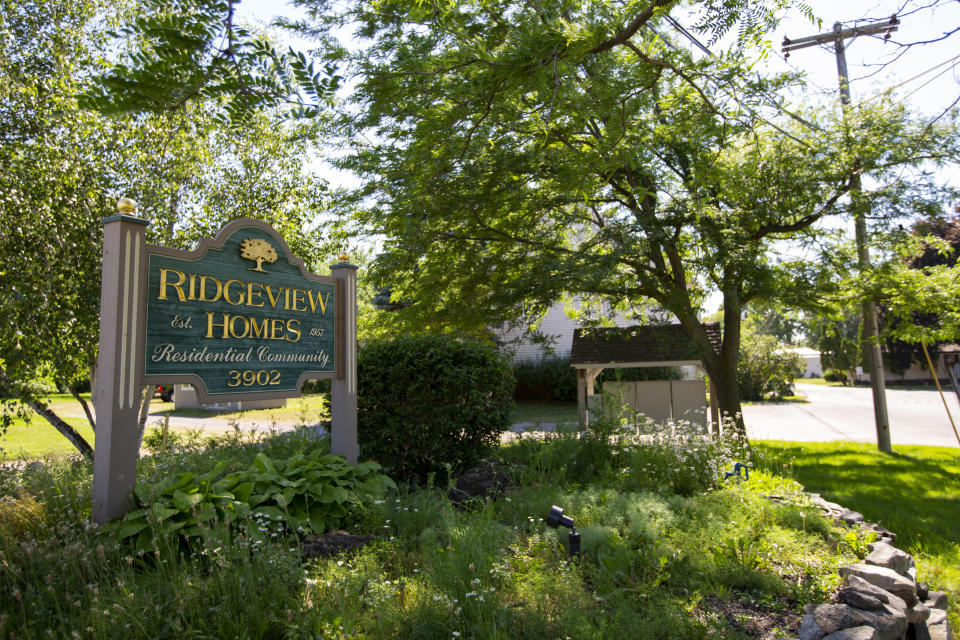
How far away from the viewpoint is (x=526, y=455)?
685 cm

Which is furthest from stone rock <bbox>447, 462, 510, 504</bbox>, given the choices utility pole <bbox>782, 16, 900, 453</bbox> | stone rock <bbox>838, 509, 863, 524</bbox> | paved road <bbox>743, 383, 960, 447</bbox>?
utility pole <bbox>782, 16, 900, 453</bbox>

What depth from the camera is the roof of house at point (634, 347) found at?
10945 mm

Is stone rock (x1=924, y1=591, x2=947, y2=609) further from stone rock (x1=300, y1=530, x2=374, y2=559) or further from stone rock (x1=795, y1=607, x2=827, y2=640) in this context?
stone rock (x1=300, y1=530, x2=374, y2=559)

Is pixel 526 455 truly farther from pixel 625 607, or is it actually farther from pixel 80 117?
pixel 80 117

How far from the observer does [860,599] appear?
332 cm

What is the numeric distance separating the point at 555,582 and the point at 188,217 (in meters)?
7.57

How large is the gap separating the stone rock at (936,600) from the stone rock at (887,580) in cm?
47

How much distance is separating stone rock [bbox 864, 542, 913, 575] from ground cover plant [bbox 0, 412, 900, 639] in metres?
0.13

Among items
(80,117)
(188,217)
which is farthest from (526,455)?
(80,117)

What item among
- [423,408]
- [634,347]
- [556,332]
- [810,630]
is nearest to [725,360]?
[634,347]

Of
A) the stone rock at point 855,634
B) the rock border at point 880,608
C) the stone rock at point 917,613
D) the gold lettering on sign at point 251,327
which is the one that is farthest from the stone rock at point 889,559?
the gold lettering on sign at point 251,327

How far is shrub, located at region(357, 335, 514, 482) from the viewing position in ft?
20.9

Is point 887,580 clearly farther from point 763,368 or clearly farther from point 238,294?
point 763,368

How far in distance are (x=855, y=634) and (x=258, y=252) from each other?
16.1ft
